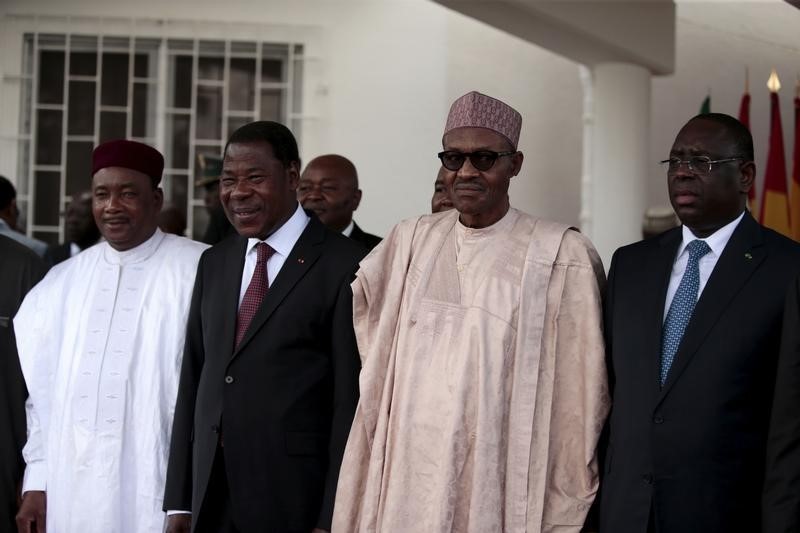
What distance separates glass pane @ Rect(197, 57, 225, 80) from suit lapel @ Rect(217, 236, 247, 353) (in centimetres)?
546

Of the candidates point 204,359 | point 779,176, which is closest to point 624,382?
point 204,359

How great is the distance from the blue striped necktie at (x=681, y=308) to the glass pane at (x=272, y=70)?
6.35m

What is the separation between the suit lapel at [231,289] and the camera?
187 inches

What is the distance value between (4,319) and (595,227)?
5.21 meters

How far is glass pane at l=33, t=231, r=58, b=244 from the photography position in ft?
33.7

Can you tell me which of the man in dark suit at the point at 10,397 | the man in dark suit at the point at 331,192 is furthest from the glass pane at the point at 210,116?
the man in dark suit at the point at 10,397

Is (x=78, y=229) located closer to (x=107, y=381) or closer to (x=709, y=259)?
(x=107, y=381)

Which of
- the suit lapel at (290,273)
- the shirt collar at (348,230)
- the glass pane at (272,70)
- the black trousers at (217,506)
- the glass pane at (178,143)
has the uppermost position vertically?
the glass pane at (272,70)

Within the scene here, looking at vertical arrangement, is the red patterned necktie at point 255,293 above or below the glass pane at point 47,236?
below

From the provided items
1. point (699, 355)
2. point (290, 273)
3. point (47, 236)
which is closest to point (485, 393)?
point (699, 355)

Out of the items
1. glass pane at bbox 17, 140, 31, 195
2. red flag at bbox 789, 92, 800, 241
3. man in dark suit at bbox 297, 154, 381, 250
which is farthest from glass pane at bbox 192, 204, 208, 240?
red flag at bbox 789, 92, 800, 241

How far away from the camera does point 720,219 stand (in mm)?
4383

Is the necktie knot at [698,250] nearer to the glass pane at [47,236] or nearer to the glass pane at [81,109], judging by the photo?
the glass pane at [81,109]

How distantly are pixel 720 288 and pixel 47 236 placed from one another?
7.22 m
